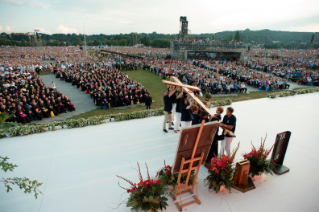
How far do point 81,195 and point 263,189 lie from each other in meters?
4.05

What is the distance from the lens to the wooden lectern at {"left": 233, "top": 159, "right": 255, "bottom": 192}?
3660 mm

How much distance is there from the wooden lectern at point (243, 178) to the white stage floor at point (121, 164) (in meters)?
0.14

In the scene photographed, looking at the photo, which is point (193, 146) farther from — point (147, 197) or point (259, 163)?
point (259, 163)

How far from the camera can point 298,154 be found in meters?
5.20

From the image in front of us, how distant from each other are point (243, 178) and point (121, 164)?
3.06 m

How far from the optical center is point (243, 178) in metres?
3.80

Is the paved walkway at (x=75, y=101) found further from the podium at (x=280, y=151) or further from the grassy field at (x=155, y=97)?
the podium at (x=280, y=151)

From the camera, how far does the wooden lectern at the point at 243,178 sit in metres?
3.66

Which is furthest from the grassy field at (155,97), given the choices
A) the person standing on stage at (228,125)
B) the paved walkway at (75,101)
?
the person standing on stage at (228,125)

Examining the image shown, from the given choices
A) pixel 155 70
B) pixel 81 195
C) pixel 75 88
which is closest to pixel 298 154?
pixel 81 195

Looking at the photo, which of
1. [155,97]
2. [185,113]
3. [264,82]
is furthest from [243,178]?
[264,82]

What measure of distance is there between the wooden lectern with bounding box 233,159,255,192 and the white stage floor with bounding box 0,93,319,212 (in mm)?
139

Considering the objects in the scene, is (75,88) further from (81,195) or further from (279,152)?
(279,152)

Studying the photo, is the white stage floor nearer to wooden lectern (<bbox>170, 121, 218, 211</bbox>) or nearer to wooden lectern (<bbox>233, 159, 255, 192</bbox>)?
wooden lectern (<bbox>233, 159, 255, 192</bbox>)
